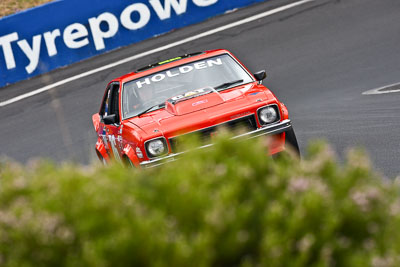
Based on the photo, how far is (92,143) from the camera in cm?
1336

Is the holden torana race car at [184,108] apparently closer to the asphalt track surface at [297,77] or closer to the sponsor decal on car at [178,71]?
the sponsor decal on car at [178,71]

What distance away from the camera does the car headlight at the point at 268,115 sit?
26.2 feet

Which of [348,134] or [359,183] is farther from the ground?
[359,183]

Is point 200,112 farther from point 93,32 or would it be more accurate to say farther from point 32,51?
point 93,32

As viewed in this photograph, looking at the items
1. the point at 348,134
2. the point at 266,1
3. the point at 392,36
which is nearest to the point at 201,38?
the point at 266,1

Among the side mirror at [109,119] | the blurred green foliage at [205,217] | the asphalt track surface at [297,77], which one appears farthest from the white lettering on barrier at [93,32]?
the blurred green foliage at [205,217]

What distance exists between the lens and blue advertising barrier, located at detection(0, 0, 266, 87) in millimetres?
17297

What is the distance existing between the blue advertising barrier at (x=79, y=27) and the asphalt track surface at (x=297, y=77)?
31 centimetres

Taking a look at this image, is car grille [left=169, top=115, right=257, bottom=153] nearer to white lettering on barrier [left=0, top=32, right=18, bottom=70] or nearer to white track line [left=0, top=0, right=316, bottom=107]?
white track line [left=0, top=0, right=316, bottom=107]

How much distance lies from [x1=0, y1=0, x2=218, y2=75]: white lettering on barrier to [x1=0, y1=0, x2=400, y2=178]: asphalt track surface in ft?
1.59

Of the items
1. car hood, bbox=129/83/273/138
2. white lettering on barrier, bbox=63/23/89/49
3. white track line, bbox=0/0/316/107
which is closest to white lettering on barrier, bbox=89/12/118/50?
white lettering on barrier, bbox=63/23/89/49

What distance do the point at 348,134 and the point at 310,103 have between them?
2815 mm

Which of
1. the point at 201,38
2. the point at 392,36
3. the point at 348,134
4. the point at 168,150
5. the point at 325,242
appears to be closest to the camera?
the point at 325,242

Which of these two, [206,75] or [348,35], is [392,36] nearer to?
[348,35]
